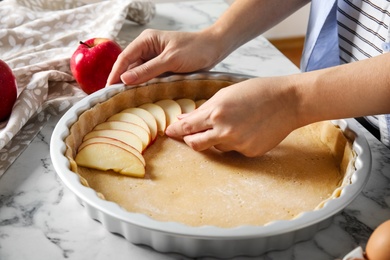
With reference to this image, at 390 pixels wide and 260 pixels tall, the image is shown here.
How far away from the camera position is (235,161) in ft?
3.74

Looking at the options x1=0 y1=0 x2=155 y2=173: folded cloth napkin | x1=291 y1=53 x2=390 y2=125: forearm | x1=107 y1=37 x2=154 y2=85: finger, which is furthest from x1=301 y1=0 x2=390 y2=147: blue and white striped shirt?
x1=0 y1=0 x2=155 y2=173: folded cloth napkin

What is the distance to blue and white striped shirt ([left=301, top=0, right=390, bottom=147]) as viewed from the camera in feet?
4.01

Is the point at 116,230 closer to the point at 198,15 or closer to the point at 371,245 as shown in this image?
the point at 371,245

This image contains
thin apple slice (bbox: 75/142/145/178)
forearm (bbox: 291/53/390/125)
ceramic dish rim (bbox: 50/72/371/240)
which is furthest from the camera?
thin apple slice (bbox: 75/142/145/178)

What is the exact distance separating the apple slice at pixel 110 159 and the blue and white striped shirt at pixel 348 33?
0.55 meters

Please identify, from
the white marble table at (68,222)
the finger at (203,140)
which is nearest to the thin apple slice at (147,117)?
the finger at (203,140)

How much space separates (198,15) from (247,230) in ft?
4.28

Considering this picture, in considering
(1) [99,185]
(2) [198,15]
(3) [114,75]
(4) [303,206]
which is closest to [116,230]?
(1) [99,185]

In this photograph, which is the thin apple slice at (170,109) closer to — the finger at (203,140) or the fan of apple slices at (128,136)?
the fan of apple slices at (128,136)

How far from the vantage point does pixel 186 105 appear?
4.31ft

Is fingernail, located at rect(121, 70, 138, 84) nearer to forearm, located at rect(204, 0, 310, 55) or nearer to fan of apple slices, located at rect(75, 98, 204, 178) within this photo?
fan of apple slices, located at rect(75, 98, 204, 178)

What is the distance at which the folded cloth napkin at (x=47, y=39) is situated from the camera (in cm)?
134

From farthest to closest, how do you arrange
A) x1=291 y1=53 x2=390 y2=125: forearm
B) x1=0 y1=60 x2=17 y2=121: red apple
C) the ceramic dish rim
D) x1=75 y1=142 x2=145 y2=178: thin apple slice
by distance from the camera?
x1=0 y1=60 x2=17 y2=121: red apple, x1=75 y1=142 x2=145 y2=178: thin apple slice, x1=291 y1=53 x2=390 y2=125: forearm, the ceramic dish rim

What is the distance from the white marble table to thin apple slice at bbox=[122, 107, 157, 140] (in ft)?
0.69
